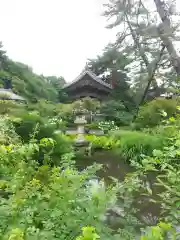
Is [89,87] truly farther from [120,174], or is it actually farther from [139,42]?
[120,174]

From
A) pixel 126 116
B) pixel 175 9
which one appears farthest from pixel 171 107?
pixel 175 9

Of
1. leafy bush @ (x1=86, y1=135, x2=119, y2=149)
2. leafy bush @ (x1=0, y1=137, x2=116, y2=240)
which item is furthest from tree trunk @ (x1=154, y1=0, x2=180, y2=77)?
leafy bush @ (x1=0, y1=137, x2=116, y2=240)

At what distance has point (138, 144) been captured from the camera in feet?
15.8

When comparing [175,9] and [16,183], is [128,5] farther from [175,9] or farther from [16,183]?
[16,183]

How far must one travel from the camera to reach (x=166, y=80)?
1206 centimetres

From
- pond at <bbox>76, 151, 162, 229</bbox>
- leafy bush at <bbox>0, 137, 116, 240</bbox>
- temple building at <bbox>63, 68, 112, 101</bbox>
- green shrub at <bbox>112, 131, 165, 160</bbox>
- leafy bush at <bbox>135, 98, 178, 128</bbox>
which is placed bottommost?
pond at <bbox>76, 151, 162, 229</bbox>

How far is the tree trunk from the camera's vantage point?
30.4 ft

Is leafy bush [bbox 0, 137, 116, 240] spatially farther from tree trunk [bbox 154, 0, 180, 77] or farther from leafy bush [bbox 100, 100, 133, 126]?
leafy bush [bbox 100, 100, 133, 126]

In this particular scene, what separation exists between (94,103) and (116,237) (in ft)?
37.7

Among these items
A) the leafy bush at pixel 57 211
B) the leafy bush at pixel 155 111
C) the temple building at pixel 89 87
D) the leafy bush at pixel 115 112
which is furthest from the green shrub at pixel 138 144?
the temple building at pixel 89 87

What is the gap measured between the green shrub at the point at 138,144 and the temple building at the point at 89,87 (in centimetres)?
1095

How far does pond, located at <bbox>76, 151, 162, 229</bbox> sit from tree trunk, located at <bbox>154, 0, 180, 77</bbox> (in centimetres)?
540

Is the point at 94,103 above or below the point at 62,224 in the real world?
above

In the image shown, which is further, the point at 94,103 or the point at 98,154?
the point at 94,103
